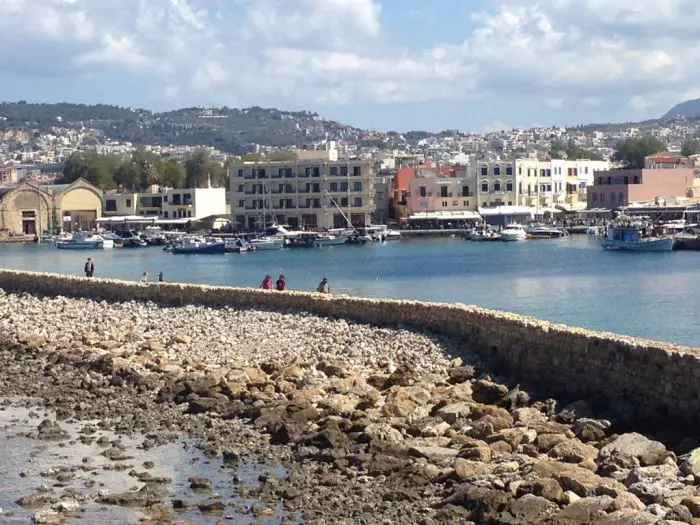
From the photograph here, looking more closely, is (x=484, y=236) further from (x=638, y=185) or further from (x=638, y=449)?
(x=638, y=449)

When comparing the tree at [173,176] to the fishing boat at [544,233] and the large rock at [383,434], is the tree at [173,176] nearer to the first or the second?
the fishing boat at [544,233]

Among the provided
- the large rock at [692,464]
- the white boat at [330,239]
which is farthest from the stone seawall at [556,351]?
the white boat at [330,239]

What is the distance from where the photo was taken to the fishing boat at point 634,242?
270 feet

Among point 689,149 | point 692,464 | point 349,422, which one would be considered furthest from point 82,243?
point 692,464

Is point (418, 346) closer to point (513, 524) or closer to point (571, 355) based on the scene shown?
point (571, 355)

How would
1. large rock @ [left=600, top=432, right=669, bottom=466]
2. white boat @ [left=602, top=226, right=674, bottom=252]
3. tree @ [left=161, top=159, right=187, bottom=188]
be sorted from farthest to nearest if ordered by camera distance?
tree @ [left=161, top=159, right=187, bottom=188], white boat @ [left=602, top=226, right=674, bottom=252], large rock @ [left=600, top=432, right=669, bottom=466]

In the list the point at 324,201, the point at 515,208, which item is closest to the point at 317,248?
the point at 324,201

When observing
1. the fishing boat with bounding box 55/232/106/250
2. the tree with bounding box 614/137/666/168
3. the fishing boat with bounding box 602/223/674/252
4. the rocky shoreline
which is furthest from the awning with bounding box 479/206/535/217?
the rocky shoreline

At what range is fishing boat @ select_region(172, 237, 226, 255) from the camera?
302ft

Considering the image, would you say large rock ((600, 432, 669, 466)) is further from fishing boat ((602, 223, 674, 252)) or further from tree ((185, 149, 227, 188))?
tree ((185, 149, 227, 188))

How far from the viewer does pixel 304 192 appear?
10394 cm

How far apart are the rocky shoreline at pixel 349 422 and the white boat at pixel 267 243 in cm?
6224

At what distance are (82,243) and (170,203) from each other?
47.9ft

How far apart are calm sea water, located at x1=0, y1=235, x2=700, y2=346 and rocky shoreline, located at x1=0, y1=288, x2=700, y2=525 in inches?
438
